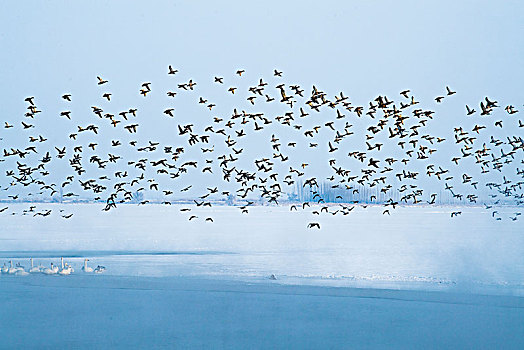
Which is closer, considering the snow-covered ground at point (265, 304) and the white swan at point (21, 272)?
the snow-covered ground at point (265, 304)

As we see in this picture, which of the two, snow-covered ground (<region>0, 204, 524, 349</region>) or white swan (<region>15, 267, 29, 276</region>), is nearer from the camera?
snow-covered ground (<region>0, 204, 524, 349</region>)

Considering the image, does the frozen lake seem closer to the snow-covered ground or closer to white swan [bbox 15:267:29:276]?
the snow-covered ground

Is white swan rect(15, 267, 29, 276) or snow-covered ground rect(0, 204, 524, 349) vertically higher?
white swan rect(15, 267, 29, 276)

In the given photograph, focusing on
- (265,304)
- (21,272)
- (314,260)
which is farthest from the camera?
(314,260)

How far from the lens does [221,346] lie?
17.0 metres

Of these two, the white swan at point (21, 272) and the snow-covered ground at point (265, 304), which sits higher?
the white swan at point (21, 272)

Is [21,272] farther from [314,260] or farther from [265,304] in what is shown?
[314,260]

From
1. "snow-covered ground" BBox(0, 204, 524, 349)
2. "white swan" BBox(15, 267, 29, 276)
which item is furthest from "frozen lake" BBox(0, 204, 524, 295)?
"white swan" BBox(15, 267, 29, 276)

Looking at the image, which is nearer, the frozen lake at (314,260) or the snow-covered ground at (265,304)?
the snow-covered ground at (265,304)

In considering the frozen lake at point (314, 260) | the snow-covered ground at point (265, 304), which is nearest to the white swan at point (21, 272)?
the snow-covered ground at point (265, 304)

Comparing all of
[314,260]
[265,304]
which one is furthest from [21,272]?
[314,260]

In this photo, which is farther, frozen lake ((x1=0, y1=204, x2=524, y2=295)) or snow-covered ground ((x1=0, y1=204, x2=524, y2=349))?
frozen lake ((x1=0, y1=204, x2=524, y2=295))

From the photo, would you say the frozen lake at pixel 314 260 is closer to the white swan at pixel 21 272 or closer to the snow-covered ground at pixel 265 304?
the snow-covered ground at pixel 265 304

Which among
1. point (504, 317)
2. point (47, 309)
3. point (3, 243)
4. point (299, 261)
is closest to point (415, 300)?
point (504, 317)
